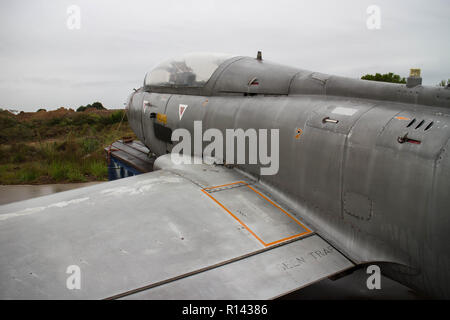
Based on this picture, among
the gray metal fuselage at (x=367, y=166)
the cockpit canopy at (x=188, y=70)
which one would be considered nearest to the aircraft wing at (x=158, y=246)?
the gray metal fuselage at (x=367, y=166)

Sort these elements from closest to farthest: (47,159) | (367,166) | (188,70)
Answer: (367,166) < (188,70) < (47,159)

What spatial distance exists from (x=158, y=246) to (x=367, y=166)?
1.95 meters

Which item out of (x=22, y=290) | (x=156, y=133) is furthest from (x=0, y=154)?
(x=22, y=290)

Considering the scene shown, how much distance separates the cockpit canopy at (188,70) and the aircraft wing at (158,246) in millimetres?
2399

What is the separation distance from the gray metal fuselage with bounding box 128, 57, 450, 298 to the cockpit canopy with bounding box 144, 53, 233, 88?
127 centimetres

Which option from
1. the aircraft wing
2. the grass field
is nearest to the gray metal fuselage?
the aircraft wing

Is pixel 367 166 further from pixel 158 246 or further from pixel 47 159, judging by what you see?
pixel 47 159

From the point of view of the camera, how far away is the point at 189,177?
161 inches

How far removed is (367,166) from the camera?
105 inches

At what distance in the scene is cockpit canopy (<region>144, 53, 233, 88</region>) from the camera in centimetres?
534

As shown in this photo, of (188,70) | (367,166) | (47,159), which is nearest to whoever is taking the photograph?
(367,166)

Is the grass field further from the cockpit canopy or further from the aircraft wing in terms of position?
the aircraft wing

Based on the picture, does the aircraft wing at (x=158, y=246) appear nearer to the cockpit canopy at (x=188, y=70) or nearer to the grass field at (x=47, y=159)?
the cockpit canopy at (x=188, y=70)

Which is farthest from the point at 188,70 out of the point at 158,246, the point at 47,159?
the point at 47,159
